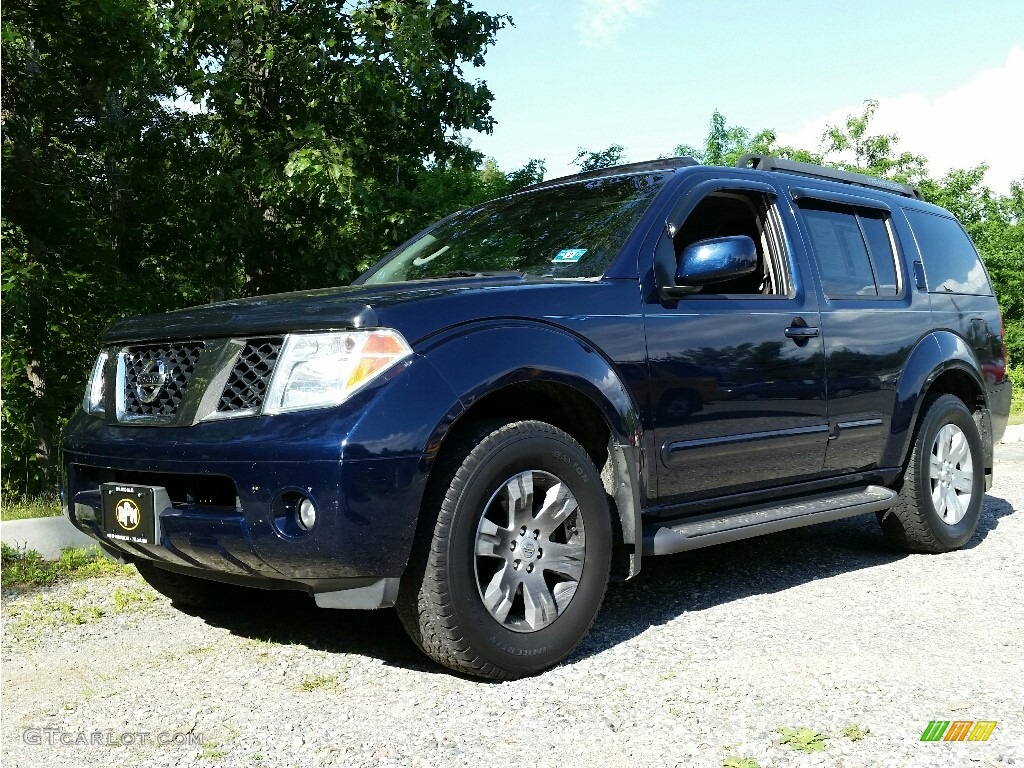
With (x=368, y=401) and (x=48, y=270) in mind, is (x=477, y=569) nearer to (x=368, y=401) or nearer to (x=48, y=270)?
(x=368, y=401)

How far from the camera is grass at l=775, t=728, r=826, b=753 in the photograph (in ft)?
9.69

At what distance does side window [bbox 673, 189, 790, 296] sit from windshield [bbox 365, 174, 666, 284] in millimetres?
413

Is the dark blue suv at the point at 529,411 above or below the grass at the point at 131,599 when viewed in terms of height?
above

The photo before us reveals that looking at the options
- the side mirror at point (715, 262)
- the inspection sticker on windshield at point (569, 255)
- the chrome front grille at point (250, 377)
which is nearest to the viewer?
the chrome front grille at point (250, 377)

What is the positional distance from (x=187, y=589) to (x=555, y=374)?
2016 millimetres

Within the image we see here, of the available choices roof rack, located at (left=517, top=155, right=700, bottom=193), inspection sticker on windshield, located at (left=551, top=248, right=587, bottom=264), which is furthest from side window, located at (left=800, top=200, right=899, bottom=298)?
inspection sticker on windshield, located at (left=551, top=248, right=587, bottom=264)

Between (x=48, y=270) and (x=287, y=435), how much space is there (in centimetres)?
715

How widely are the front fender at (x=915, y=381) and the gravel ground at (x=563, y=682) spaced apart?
0.69 m

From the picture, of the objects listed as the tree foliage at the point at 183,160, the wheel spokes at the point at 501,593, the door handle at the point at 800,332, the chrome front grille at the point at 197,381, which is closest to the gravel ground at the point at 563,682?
the wheel spokes at the point at 501,593

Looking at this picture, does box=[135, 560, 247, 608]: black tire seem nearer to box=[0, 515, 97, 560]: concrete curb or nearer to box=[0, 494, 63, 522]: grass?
box=[0, 515, 97, 560]: concrete curb

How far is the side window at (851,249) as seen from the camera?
521 cm

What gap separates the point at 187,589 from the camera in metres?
4.53

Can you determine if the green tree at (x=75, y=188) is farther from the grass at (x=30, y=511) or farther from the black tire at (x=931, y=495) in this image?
the black tire at (x=931, y=495)

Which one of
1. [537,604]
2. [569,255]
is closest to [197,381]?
[537,604]
